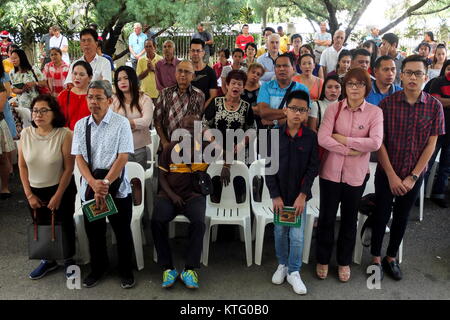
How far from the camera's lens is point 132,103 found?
142 inches

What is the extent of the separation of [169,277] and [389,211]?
1.90 meters

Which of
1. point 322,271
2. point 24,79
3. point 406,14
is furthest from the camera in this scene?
point 406,14

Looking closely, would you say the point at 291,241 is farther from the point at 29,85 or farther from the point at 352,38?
the point at 352,38

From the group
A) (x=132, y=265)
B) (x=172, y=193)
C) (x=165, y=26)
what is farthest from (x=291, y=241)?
(x=165, y=26)

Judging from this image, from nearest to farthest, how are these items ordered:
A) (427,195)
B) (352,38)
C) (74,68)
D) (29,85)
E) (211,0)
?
1. (74,68)
2. (427,195)
3. (29,85)
4. (211,0)
5. (352,38)

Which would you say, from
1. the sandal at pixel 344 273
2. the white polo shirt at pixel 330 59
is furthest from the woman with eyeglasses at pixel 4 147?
the white polo shirt at pixel 330 59

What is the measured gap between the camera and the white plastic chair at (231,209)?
3.24 meters

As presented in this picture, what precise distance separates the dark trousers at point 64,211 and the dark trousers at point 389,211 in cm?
257

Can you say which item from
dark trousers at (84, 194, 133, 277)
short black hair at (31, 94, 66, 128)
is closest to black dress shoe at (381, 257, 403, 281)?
dark trousers at (84, 194, 133, 277)

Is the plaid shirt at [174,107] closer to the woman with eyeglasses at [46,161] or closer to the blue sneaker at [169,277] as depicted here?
the woman with eyeglasses at [46,161]

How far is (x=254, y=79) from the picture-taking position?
406cm

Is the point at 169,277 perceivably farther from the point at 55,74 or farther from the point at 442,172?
the point at 55,74

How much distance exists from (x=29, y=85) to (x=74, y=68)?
2.28 metres

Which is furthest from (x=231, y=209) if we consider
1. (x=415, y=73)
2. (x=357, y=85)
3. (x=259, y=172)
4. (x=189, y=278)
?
(x=415, y=73)
